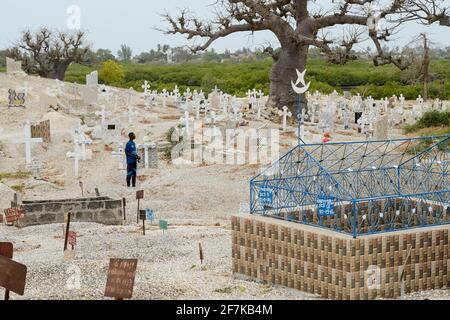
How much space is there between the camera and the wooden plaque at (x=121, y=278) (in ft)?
33.7

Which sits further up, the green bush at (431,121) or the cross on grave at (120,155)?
the green bush at (431,121)

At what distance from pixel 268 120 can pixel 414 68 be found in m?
23.1

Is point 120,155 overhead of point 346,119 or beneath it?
beneath

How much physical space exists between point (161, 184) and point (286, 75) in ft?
44.4

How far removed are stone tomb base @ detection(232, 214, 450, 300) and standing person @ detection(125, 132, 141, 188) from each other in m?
10.1

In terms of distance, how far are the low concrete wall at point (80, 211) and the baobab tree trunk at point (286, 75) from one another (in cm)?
1876

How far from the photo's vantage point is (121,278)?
1036 centimetres

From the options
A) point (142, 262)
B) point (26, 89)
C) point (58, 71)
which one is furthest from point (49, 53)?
point (142, 262)

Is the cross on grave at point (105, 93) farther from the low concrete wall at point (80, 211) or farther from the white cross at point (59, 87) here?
the low concrete wall at point (80, 211)

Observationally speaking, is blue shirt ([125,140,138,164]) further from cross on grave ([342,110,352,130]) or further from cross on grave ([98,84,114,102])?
Result: cross on grave ([98,84,114,102])

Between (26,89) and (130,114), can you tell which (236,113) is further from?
(26,89)

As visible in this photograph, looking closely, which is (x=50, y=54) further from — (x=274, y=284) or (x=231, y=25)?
(x=274, y=284)

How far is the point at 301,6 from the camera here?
120 ft

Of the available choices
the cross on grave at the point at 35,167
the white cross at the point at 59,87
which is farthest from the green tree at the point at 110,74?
the cross on grave at the point at 35,167
